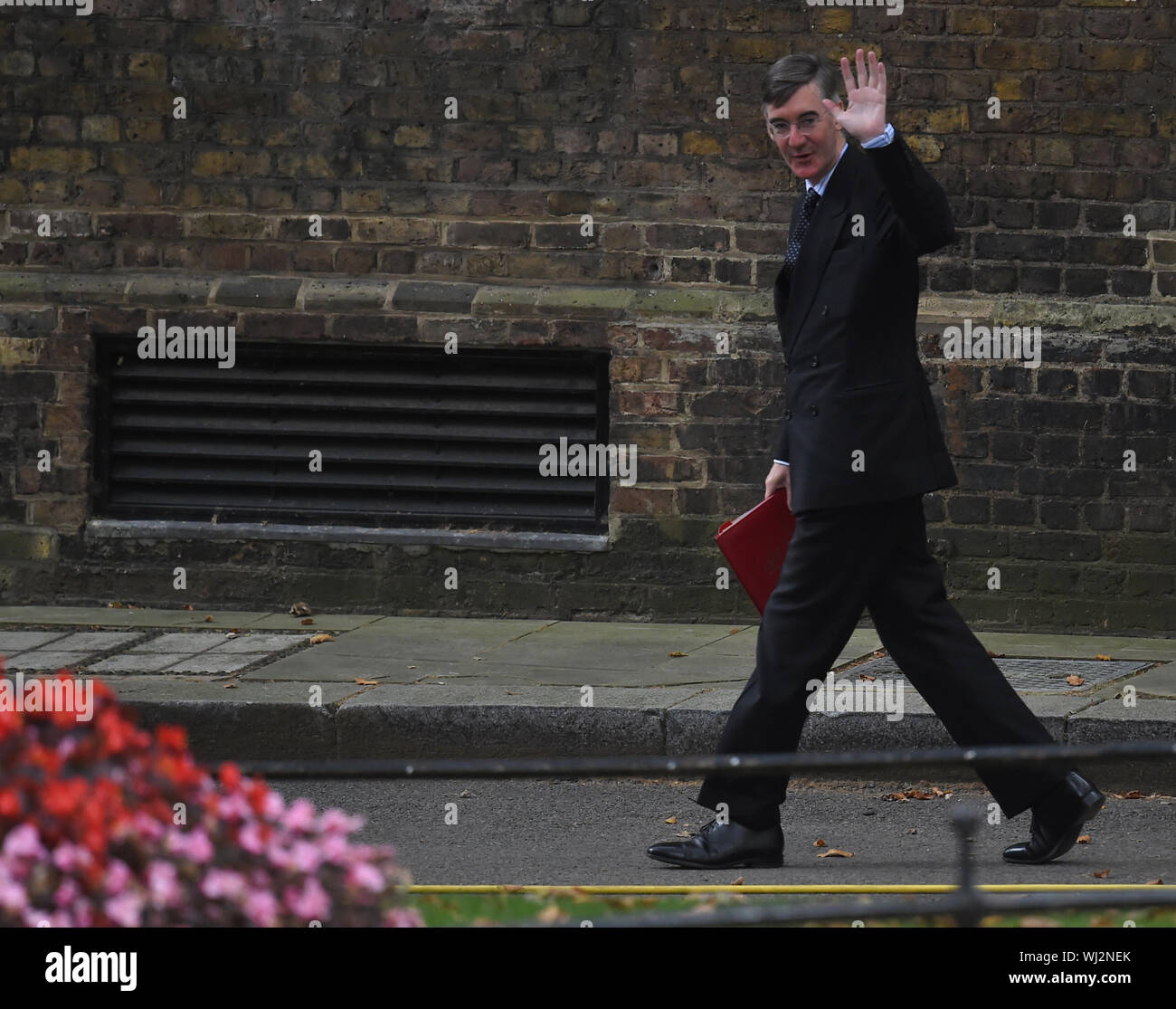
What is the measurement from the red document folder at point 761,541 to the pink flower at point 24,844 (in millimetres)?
3432

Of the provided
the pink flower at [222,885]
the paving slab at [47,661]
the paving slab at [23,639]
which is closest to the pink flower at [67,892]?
the pink flower at [222,885]

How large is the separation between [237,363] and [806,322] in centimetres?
472

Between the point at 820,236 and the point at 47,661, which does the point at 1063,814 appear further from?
the point at 47,661

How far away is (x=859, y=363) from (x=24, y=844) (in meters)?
3.45

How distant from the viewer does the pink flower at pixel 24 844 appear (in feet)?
8.19

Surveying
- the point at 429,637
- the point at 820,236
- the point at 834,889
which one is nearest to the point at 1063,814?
the point at 834,889

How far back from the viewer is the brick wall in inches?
354

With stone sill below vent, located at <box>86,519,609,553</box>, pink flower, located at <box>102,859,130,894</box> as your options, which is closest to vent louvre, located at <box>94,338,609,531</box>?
stone sill below vent, located at <box>86,519,609,553</box>

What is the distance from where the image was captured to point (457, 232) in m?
9.42

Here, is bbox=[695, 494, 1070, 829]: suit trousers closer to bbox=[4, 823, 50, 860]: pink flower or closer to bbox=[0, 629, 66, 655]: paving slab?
bbox=[4, 823, 50, 860]: pink flower

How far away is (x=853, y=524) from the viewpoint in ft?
17.9

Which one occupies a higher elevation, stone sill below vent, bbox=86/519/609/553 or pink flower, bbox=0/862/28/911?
stone sill below vent, bbox=86/519/609/553

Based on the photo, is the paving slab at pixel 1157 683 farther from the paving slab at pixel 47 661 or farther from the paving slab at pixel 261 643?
the paving slab at pixel 47 661

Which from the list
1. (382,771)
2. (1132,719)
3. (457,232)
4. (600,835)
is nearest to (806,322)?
(600,835)
